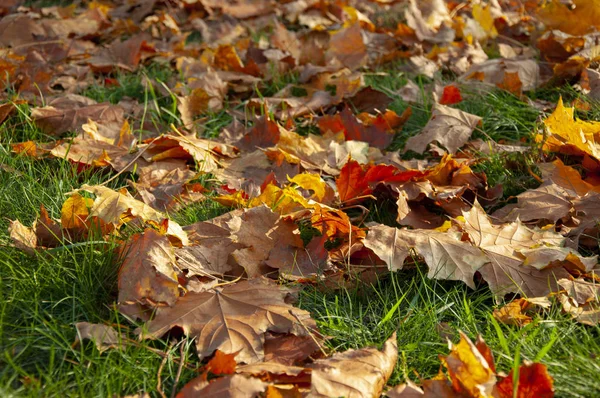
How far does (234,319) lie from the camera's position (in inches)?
67.2

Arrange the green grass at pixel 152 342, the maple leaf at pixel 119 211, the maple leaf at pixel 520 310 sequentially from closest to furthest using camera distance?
the green grass at pixel 152 342
the maple leaf at pixel 520 310
the maple leaf at pixel 119 211

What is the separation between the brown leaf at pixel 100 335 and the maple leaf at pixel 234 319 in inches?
2.5

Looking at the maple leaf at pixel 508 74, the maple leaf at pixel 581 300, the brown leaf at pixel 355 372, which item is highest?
the brown leaf at pixel 355 372

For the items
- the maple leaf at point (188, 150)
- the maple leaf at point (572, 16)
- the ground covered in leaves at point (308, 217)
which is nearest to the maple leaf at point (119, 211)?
the ground covered in leaves at point (308, 217)

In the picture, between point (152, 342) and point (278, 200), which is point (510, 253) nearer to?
point (278, 200)

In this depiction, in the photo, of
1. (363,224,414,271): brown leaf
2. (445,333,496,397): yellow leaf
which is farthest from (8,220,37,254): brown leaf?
(445,333,496,397): yellow leaf

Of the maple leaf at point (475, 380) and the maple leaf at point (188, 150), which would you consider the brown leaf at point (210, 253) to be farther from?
the maple leaf at point (475, 380)

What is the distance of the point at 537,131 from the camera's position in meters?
2.54

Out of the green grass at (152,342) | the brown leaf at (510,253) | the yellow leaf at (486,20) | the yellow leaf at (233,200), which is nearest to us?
the green grass at (152,342)

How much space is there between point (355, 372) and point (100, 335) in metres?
0.60

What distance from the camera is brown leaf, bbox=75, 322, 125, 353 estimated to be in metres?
1.58

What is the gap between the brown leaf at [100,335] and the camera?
62.1 inches

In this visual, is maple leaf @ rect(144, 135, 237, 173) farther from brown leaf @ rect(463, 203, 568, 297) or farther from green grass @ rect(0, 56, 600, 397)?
brown leaf @ rect(463, 203, 568, 297)

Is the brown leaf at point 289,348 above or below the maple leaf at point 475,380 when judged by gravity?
below
